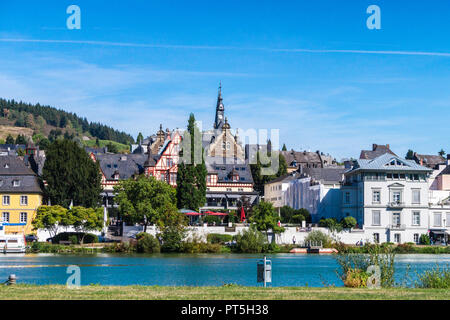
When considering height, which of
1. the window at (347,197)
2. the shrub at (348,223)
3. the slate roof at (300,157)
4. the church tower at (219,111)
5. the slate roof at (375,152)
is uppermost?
the church tower at (219,111)

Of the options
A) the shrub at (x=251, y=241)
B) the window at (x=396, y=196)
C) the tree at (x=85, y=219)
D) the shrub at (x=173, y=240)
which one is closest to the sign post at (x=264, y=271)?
the shrub at (x=251, y=241)

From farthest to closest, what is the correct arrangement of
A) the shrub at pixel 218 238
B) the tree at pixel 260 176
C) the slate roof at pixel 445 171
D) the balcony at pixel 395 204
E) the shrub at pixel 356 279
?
the tree at pixel 260 176 < the slate roof at pixel 445 171 < the balcony at pixel 395 204 < the shrub at pixel 218 238 < the shrub at pixel 356 279

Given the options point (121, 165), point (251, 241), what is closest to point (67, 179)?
point (251, 241)

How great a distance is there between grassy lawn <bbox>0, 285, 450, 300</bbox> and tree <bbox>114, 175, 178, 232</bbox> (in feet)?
176

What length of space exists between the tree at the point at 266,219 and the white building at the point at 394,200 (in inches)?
459

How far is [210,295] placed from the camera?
68.0ft

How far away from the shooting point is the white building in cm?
8362

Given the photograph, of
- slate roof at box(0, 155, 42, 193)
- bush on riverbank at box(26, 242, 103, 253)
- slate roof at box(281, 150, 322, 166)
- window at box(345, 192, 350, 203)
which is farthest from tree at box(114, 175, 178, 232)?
slate roof at box(281, 150, 322, 166)

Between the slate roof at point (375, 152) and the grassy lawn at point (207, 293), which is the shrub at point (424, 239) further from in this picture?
the grassy lawn at point (207, 293)

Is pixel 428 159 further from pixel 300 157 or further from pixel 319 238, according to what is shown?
pixel 319 238

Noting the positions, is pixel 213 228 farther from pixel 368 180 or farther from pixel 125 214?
pixel 368 180

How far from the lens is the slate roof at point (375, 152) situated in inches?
4294
